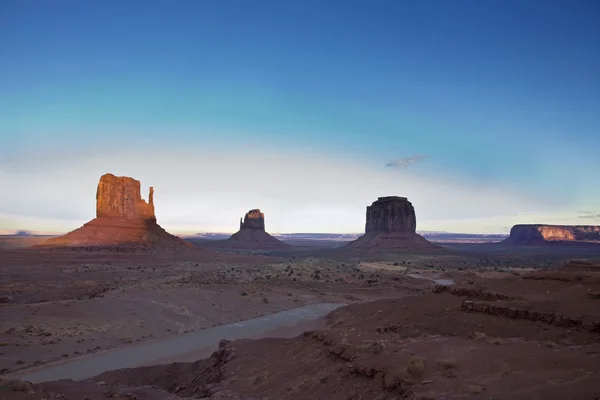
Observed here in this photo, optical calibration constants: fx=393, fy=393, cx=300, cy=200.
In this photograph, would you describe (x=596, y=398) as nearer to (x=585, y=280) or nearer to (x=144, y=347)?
(x=585, y=280)

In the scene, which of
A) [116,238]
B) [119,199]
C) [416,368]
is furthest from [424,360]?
[119,199]

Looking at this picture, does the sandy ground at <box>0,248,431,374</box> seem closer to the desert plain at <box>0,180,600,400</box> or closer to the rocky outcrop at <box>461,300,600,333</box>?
the desert plain at <box>0,180,600,400</box>

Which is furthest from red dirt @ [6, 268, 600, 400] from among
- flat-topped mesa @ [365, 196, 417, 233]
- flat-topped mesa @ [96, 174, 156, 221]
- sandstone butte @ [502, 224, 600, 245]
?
sandstone butte @ [502, 224, 600, 245]

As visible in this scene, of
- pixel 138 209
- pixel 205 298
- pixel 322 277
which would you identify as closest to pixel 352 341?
pixel 205 298

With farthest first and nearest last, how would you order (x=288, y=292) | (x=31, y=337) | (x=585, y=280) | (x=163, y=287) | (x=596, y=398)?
1. (x=288, y=292)
2. (x=163, y=287)
3. (x=31, y=337)
4. (x=585, y=280)
5. (x=596, y=398)

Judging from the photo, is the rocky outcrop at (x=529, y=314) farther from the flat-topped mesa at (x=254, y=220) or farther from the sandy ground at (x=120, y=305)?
the flat-topped mesa at (x=254, y=220)

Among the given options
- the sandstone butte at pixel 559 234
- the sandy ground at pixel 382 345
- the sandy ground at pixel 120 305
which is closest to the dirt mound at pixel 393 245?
the sandy ground at pixel 120 305

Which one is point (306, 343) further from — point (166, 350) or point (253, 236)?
point (253, 236)
